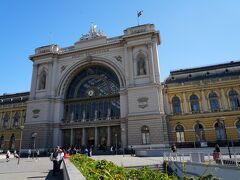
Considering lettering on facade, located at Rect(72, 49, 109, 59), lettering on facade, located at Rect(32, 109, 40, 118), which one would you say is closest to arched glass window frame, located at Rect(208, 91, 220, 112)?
lettering on facade, located at Rect(72, 49, 109, 59)

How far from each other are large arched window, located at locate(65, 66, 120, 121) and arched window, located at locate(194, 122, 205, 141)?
14.7 m

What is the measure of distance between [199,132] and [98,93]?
823 inches

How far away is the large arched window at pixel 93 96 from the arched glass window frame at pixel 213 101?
17.6 m

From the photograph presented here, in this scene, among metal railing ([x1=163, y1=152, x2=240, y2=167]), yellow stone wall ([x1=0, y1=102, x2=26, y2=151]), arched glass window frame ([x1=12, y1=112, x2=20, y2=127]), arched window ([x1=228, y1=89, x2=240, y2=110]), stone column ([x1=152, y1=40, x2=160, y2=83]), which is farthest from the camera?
arched glass window frame ([x1=12, y1=112, x2=20, y2=127])

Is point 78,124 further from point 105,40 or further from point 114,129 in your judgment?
point 105,40

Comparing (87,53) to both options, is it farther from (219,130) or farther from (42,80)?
(219,130)

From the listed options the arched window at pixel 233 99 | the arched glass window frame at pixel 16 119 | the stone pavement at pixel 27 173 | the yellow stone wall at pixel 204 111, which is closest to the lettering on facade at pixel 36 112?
the arched glass window frame at pixel 16 119

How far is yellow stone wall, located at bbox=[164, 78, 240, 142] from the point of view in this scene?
34.7 m

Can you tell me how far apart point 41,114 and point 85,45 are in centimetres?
1750

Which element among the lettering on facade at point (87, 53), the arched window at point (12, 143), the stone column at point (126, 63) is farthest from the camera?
the arched window at point (12, 143)

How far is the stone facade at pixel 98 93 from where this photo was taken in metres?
34.1

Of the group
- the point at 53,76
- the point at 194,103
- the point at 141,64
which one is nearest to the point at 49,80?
the point at 53,76

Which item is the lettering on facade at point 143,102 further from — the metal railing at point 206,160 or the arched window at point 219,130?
the metal railing at point 206,160

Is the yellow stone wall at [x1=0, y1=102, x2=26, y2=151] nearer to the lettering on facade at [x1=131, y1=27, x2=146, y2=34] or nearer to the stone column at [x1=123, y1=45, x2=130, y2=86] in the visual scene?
the stone column at [x1=123, y1=45, x2=130, y2=86]
